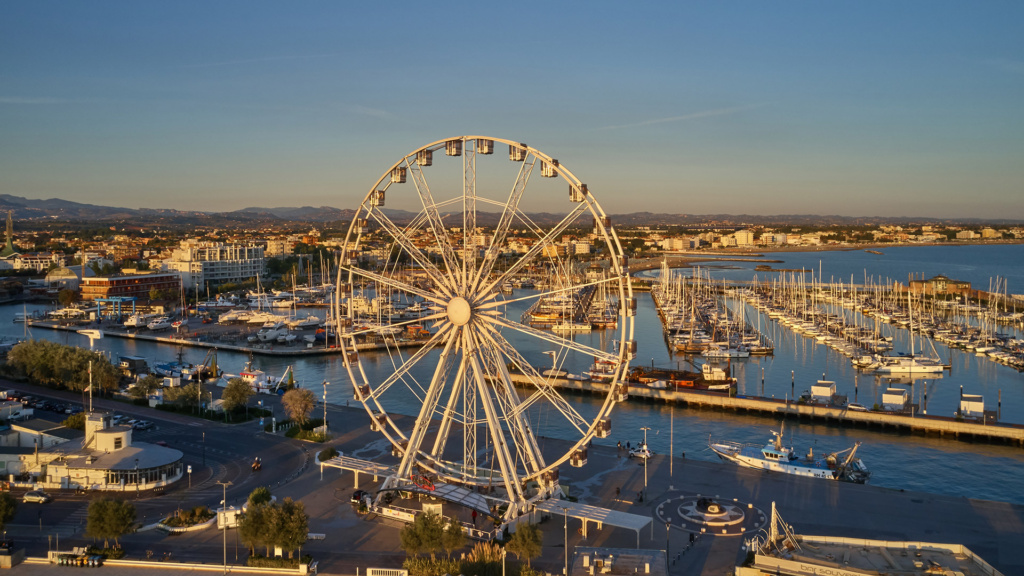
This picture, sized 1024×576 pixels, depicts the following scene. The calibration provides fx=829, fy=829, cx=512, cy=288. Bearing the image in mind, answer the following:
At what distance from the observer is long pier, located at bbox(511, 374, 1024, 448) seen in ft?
103

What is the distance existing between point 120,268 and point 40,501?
9262 centimetres

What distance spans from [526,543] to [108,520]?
30.4 ft

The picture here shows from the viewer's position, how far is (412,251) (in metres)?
22.8

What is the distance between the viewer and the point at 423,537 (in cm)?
1755

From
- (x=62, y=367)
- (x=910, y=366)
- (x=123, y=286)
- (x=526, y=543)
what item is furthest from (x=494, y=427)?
(x=123, y=286)

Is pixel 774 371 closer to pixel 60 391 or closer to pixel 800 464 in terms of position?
pixel 800 464

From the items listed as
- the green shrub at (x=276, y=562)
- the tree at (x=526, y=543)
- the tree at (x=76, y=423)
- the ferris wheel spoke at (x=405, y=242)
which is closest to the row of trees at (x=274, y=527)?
the green shrub at (x=276, y=562)

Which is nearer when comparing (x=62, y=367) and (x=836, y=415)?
(x=836, y=415)

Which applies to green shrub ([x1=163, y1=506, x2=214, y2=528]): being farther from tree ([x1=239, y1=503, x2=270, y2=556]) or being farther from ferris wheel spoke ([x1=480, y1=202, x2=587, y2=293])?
ferris wheel spoke ([x1=480, y1=202, x2=587, y2=293])

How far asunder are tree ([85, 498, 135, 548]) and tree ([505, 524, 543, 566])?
28.5 ft

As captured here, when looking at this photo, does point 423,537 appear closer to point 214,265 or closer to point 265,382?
point 265,382

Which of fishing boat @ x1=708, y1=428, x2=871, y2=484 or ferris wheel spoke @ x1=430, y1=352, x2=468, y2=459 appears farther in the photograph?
fishing boat @ x1=708, y1=428, x2=871, y2=484

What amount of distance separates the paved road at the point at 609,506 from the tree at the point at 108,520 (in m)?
0.70

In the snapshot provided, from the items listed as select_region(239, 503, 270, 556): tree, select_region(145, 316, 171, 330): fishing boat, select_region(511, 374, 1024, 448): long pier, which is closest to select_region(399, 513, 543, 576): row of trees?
select_region(239, 503, 270, 556): tree
